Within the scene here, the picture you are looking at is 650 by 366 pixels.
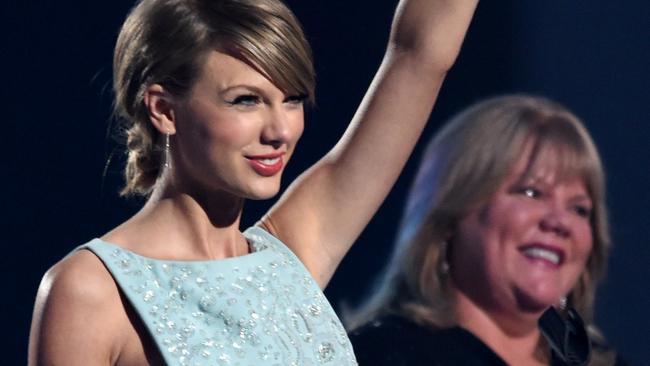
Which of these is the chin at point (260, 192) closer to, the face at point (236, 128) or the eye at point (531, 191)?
the face at point (236, 128)

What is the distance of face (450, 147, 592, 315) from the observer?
1908mm

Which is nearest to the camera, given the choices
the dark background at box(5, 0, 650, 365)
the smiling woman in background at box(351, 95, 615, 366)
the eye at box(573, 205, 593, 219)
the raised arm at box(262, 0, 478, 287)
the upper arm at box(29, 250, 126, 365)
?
the upper arm at box(29, 250, 126, 365)

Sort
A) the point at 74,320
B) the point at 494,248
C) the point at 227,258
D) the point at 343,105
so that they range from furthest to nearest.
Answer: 1. the point at 343,105
2. the point at 494,248
3. the point at 227,258
4. the point at 74,320

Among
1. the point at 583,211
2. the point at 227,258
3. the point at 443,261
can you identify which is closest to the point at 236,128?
the point at 227,258

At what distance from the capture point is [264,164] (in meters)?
1.29

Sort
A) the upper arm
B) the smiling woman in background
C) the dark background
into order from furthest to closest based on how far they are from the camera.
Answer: the dark background < the smiling woman in background < the upper arm

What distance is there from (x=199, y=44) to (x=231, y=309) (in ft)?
0.84

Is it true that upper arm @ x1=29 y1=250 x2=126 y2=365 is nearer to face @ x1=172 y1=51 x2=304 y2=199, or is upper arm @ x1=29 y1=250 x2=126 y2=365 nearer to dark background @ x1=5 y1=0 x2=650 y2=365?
face @ x1=172 y1=51 x2=304 y2=199

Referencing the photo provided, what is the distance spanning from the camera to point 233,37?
1.31 meters

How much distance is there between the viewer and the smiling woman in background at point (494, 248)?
1.87 metres

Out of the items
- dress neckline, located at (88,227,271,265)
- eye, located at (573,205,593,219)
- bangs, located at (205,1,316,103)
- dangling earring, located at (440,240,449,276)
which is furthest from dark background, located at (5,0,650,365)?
bangs, located at (205,1,316,103)

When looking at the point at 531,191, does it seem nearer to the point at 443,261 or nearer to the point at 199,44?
the point at 443,261

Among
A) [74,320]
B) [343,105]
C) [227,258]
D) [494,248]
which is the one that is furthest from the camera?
[343,105]

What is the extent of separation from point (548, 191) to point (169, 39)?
81 centimetres
